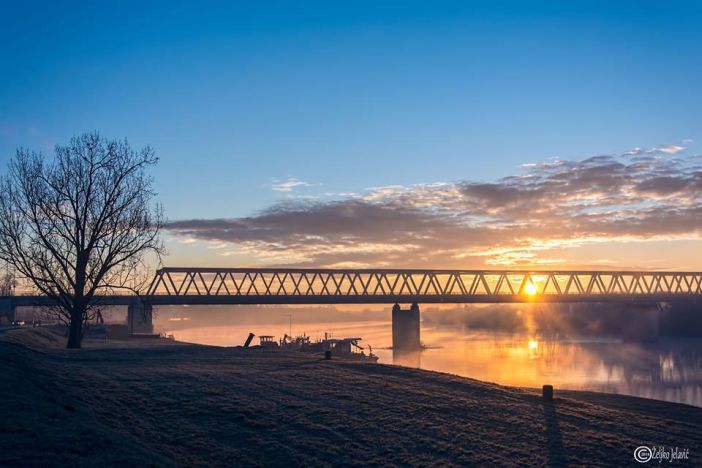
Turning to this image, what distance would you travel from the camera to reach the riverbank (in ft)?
47.5

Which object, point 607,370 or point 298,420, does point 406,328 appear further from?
point 298,420

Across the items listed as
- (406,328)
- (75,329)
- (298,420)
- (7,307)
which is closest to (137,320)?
(7,307)

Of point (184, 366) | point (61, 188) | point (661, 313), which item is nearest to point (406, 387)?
point (184, 366)

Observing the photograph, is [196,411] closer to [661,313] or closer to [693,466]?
[693,466]

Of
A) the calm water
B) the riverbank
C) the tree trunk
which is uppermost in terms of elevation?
the tree trunk

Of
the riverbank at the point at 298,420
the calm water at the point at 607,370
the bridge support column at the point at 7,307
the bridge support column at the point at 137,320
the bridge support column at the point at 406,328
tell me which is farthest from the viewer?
the bridge support column at the point at 406,328

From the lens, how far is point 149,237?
43.5m

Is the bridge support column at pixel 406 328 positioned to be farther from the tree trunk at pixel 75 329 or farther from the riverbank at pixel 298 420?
the riverbank at pixel 298 420

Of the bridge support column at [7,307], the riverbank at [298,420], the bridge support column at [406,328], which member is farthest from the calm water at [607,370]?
the bridge support column at [7,307]

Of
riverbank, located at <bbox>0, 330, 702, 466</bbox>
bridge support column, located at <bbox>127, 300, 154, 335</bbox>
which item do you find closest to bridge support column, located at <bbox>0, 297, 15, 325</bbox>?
bridge support column, located at <bbox>127, 300, 154, 335</bbox>

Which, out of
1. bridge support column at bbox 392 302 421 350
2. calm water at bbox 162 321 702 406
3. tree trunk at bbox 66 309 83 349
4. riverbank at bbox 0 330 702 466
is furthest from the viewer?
bridge support column at bbox 392 302 421 350

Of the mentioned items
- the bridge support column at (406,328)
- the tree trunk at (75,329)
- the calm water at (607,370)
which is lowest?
the calm water at (607,370)

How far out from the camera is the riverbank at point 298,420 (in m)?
14.5

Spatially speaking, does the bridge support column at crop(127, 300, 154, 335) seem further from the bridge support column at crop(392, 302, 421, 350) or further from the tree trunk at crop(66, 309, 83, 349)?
the tree trunk at crop(66, 309, 83, 349)
